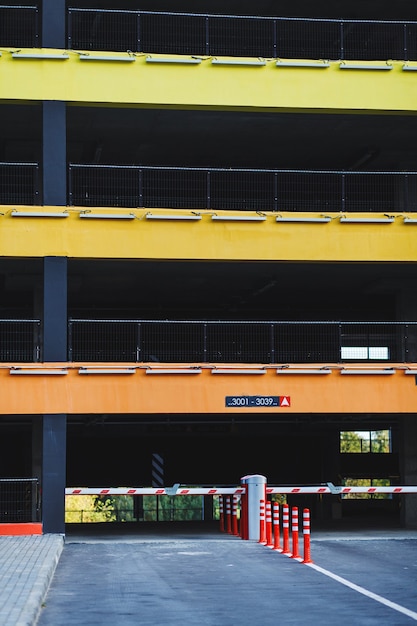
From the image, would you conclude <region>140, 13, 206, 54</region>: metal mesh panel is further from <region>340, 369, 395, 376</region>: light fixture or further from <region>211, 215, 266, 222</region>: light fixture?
<region>340, 369, 395, 376</region>: light fixture

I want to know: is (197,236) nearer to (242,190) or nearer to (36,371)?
(36,371)

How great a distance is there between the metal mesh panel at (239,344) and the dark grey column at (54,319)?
28.4 feet

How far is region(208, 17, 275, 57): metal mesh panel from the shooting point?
110ft

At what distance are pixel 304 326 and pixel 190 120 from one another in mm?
9524

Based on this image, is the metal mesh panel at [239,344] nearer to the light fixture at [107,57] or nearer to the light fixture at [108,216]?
the light fixture at [108,216]

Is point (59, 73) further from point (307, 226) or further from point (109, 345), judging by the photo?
point (109, 345)

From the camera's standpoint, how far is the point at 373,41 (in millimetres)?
34156

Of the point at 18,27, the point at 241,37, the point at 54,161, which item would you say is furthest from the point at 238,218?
the point at 18,27

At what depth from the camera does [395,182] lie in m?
33.4

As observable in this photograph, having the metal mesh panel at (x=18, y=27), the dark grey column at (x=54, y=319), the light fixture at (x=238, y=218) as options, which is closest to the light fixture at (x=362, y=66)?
the light fixture at (x=238, y=218)

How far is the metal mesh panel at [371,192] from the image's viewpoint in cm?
3453

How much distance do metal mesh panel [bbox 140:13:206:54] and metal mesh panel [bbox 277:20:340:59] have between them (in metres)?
2.29

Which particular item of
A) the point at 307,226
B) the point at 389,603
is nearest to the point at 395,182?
the point at 307,226

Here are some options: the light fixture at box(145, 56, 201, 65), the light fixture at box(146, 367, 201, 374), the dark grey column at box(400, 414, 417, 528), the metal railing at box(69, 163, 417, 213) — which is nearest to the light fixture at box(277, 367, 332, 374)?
the light fixture at box(146, 367, 201, 374)
